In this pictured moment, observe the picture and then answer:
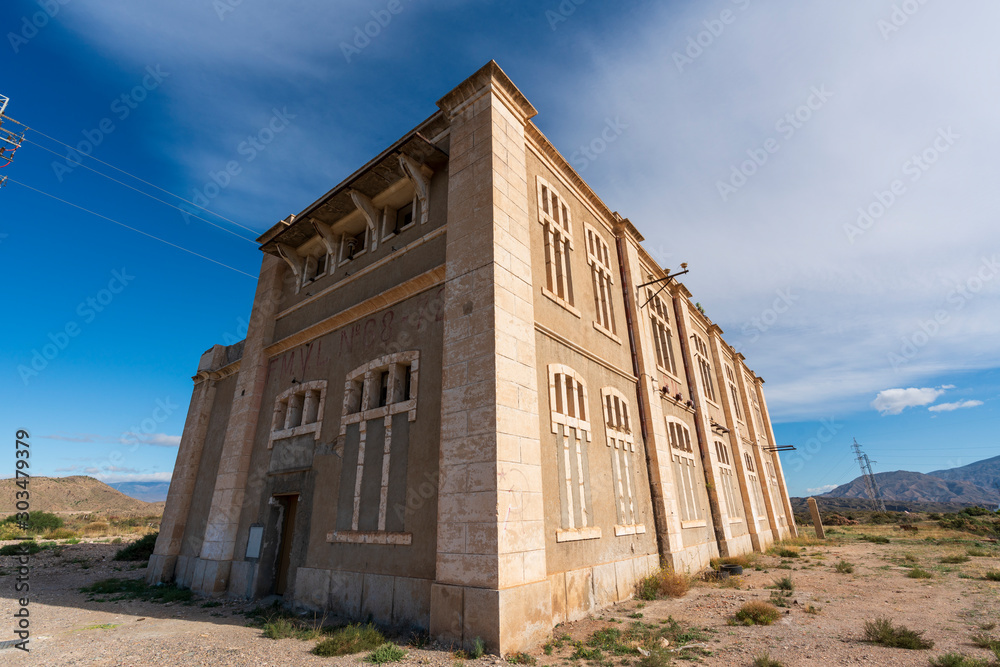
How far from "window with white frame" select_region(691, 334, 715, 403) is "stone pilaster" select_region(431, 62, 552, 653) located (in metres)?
15.1

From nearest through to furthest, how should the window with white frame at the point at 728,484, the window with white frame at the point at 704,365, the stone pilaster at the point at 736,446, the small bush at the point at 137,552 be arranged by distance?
the small bush at the point at 137,552, the window with white frame at the point at 728,484, the stone pilaster at the point at 736,446, the window with white frame at the point at 704,365

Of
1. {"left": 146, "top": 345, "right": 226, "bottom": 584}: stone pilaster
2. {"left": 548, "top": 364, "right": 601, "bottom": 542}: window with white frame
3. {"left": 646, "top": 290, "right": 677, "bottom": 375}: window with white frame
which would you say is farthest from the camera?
{"left": 646, "top": 290, "right": 677, "bottom": 375}: window with white frame

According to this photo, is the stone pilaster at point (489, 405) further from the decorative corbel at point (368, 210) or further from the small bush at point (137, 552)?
the small bush at point (137, 552)

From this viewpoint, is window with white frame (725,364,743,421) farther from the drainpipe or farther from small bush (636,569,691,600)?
small bush (636,569,691,600)

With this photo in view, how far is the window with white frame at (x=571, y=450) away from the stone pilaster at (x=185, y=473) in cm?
1303

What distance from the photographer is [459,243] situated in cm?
901

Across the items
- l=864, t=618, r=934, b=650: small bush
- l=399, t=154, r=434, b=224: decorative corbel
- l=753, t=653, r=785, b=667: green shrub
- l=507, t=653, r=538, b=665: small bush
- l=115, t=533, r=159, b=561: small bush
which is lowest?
l=507, t=653, r=538, b=665: small bush

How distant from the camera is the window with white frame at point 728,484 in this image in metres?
18.3

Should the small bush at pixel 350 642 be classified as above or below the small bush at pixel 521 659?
above

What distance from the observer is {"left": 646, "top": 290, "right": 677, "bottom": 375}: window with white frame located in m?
17.0

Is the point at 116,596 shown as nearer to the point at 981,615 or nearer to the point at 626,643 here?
the point at 626,643

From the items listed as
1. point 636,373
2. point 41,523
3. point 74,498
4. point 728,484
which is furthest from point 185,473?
point 74,498

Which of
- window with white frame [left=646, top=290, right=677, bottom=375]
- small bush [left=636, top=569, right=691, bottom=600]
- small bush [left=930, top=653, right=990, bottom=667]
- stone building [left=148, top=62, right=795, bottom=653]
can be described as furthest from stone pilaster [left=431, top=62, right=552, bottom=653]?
window with white frame [left=646, top=290, right=677, bottom=375]

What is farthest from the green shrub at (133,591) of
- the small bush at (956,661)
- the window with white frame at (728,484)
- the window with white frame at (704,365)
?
the window with white frame at (704,365)
